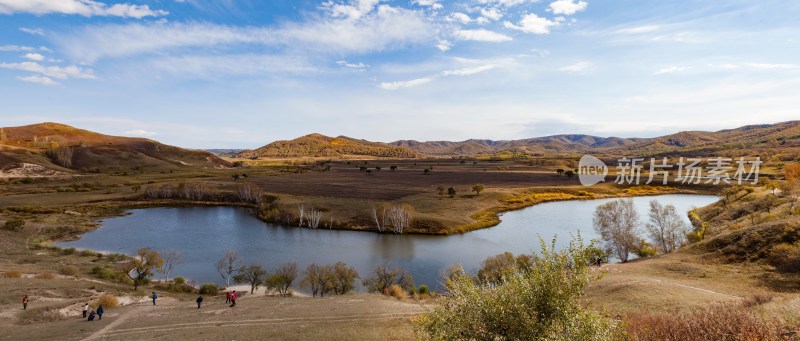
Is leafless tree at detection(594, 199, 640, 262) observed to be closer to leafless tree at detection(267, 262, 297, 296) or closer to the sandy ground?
the sandy ground

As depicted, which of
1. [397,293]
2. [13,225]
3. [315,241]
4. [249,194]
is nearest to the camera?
[397,293]

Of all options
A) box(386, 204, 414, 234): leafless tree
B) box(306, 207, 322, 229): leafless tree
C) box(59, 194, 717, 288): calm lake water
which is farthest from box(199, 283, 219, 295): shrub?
box(386, 204, 414, 234): leafless tree

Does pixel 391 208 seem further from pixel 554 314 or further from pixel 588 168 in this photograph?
pixel 588 168

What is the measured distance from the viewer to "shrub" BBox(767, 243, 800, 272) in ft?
91.0

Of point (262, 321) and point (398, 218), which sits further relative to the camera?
point (398, 218)

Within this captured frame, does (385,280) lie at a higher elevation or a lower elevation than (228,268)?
higher

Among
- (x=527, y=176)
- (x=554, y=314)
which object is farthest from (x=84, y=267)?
(x=527, y=176)

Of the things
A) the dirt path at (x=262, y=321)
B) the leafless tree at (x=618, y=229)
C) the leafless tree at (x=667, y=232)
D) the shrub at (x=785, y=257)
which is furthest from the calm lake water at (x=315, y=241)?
the shrub at (x=785, y=257)

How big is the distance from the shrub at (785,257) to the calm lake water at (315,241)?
25.5 m

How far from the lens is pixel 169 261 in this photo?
161 feet

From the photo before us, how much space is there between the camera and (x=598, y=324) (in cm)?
1233

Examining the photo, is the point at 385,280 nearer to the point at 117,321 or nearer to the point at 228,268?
the point at 228,268

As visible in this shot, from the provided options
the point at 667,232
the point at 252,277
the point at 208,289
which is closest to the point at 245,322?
the point at 208,289

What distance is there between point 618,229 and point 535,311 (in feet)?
141
